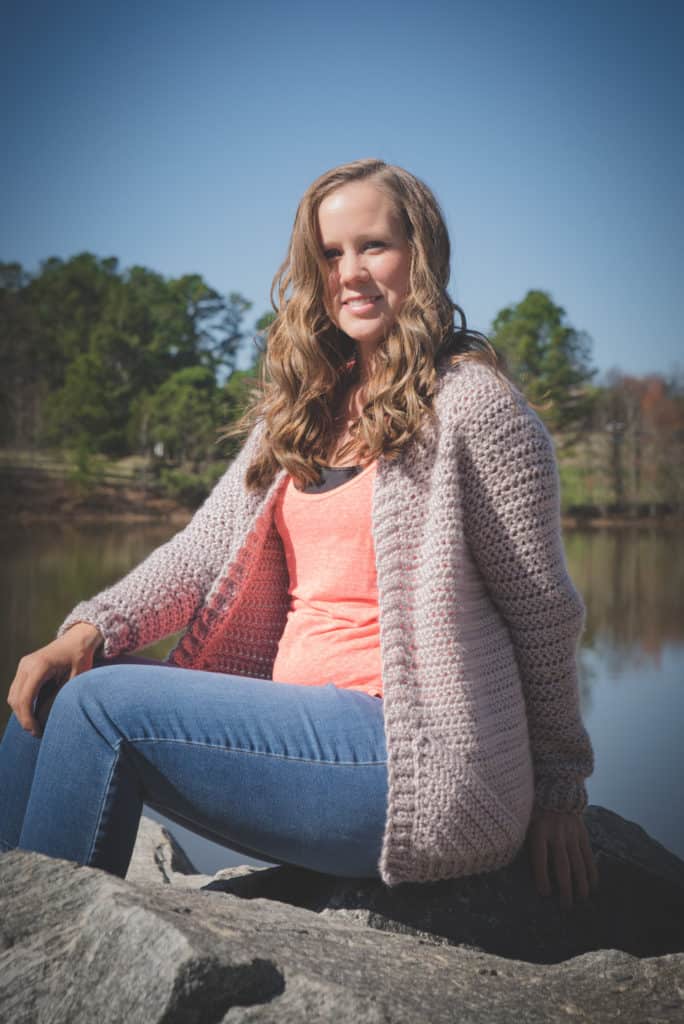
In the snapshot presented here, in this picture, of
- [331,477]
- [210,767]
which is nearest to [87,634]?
[210,767]

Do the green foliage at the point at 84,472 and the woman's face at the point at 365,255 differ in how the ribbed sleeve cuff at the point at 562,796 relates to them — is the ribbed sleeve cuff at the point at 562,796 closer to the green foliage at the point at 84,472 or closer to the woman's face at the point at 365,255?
the woman's face at the point at 365,255

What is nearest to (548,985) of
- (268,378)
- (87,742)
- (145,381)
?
(87,742)

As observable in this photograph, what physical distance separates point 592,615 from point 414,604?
22.1 ft

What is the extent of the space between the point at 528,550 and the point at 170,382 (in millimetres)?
17304

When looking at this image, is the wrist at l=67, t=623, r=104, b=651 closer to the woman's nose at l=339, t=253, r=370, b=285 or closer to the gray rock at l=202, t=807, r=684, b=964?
the gray rock at l=202, t=807, r=684, b=964

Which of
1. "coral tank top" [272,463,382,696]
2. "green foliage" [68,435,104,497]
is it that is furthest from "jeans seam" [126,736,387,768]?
"green foliage" [68,435,104,497]

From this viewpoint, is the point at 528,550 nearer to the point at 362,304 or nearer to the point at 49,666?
the point at 362,304

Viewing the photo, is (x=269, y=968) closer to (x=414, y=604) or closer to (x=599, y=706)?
(x=414, y=604)

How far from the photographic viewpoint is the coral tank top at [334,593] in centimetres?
135

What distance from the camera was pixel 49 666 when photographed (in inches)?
51.4

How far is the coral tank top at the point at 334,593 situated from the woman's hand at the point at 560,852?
313 millimetres

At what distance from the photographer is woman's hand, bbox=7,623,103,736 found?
1271 mm

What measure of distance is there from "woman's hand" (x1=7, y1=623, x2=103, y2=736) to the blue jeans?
8cm

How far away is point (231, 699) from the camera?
121 centimetres
